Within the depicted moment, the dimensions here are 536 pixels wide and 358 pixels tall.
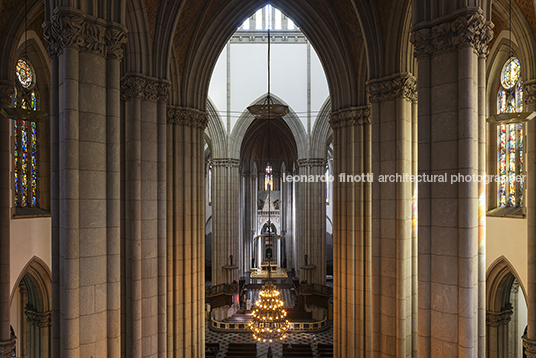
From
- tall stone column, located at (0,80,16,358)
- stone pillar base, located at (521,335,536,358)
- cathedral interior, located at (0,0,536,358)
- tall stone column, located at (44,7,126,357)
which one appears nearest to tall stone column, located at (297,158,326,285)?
cathedral interior, located at (0,0,536,358)

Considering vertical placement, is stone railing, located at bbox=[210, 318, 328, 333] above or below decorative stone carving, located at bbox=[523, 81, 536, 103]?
below

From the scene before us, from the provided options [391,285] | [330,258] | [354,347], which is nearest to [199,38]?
[391,285]

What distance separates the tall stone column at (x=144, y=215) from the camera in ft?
26.4

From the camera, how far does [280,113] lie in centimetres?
1250

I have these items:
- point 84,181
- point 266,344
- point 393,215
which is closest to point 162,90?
point 84,181

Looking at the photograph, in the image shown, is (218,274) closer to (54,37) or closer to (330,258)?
(330,258)

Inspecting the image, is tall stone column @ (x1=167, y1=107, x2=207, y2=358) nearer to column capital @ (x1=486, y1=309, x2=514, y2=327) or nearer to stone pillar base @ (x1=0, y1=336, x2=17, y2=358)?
stone pillar base @ (x1=0, y1=336, x2=17, y2=358)

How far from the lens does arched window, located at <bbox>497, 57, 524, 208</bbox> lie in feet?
38.2

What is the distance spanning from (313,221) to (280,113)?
39.1ft

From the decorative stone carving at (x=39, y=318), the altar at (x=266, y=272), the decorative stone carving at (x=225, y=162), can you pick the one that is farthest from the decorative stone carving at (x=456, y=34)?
the altar at (x=266, y=272)

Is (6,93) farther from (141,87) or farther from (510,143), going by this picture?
(510,143)

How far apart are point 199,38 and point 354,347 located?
10155 mm

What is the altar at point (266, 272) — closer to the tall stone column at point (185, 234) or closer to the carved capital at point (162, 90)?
the tall stone column at point (185, 234)

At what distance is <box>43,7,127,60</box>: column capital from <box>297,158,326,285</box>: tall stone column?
60.5 feet
